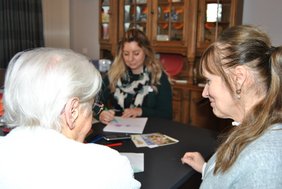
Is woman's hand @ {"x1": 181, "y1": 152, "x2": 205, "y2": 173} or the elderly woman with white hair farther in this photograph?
woman's hand @ {"x1": 181, "y1": 152, "x2": 205, "y2": 173}

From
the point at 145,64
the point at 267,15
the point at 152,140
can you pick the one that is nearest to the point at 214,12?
the point at 267,15

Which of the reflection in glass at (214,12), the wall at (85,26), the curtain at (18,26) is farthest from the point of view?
the wall at (85,26)

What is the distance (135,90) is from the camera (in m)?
2.26

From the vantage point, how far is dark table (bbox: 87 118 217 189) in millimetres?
1136

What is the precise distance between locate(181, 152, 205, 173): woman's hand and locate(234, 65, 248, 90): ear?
44 cm

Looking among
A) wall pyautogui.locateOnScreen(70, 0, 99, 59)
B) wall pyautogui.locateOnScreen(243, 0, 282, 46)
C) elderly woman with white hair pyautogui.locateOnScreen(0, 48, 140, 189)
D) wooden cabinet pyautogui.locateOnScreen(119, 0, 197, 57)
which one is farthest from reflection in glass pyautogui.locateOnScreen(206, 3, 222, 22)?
elderly woman with white hair pyautogui.locateOnScreen(0, 48, 140, 189)

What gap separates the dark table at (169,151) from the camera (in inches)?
44.7

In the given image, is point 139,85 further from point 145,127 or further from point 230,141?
point 230,141

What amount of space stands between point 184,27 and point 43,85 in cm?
269

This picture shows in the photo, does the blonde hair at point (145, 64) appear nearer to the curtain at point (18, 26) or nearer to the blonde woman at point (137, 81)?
the blonde woman at point (137, 81)

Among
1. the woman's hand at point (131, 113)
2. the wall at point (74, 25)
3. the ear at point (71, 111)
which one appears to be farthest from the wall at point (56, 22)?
the ear at point (71, 111)

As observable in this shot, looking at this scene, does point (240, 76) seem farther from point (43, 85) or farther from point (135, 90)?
point (135, 90)

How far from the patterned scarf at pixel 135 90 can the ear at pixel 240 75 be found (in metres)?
1.30

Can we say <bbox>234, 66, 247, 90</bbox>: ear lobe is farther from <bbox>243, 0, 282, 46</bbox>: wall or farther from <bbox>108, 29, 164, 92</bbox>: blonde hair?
<bbox>243, 0, 282, 46</bbox>: wall
